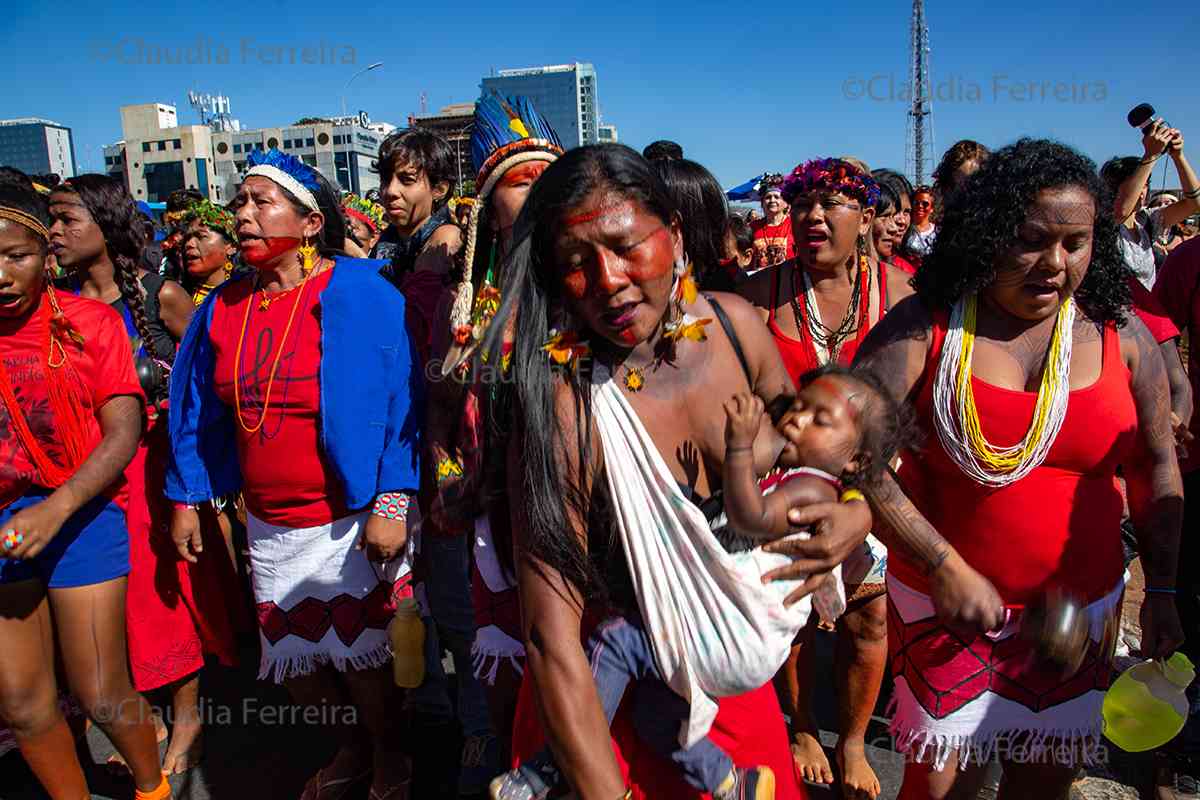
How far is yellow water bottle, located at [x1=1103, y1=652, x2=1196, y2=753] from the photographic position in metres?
2.34

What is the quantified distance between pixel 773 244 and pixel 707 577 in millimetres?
5959

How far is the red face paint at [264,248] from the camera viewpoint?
9.27 ft

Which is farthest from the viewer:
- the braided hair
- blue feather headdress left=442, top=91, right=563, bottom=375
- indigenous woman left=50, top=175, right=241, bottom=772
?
the braided hair

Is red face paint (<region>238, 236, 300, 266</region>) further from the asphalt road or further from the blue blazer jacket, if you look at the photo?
the asphalt road

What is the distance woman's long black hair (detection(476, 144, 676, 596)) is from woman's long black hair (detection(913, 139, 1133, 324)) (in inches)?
36.1

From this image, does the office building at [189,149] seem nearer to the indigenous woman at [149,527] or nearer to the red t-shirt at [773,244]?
the red t-shirt at [773,244]

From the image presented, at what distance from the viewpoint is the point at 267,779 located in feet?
11.2

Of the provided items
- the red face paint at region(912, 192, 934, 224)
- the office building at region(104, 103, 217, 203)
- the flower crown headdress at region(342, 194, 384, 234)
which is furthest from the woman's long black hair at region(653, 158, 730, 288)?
the office building at region(104, 103, 217, 203)

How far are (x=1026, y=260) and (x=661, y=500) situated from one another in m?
1.21

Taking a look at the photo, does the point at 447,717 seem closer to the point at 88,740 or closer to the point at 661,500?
the point at 88,740

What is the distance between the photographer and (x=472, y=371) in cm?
229

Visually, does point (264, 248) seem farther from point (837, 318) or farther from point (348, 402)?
point (837, 318)

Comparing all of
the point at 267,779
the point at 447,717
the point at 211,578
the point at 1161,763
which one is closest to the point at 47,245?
the point at 211,578

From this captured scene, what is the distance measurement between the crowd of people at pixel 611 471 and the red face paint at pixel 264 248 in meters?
0.01
